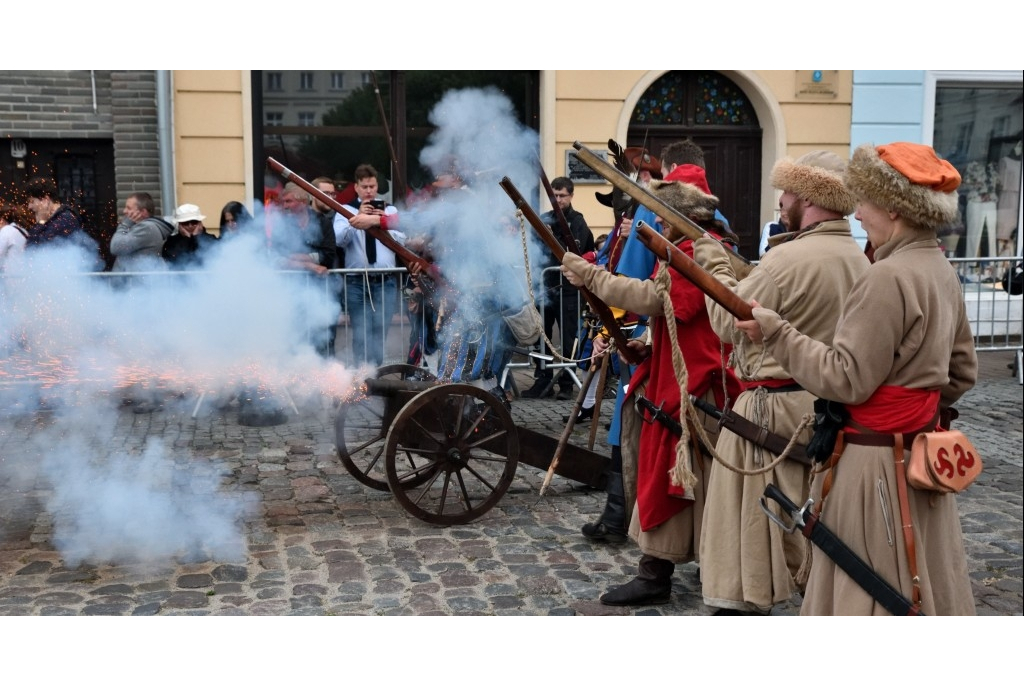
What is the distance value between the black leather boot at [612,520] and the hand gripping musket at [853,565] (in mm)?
1993

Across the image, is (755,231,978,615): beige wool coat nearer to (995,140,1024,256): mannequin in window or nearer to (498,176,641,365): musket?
(498,176,641,365): musket

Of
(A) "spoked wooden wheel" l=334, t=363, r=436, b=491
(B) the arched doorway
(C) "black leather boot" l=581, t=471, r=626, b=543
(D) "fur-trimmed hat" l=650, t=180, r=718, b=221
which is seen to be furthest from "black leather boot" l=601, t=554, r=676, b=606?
(B) the arched doorway

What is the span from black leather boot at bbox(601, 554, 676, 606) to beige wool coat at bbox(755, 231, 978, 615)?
4.19ft

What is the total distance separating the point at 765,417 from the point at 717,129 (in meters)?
8.86

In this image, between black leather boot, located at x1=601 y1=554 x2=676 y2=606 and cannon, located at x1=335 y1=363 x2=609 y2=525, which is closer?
black leather boot, located at x1=601 y1=554 x2=676 y2=606

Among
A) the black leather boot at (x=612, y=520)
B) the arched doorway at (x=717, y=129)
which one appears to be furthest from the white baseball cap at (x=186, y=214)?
the arched doorway at (x=717, y=129)

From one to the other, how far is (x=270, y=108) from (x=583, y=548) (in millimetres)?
7426

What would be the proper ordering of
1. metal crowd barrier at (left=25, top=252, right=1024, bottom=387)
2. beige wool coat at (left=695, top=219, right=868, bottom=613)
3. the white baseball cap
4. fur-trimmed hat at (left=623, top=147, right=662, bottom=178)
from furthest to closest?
the white baseball cap → metal crowd barrier at (left=25, top=252, right=1024, bottom=387) → fur-trimmed hat at (left=623, top=147, right=662, bottom=178) → beige wool coat at (left=695, top=219, right=868, bottom=613)

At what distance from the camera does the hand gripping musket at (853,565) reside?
3076mm

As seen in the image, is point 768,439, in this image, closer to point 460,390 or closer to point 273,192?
point 460,390

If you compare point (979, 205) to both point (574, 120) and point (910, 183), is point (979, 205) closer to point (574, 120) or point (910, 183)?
point (574, 120)

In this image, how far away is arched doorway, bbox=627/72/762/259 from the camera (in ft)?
39.8

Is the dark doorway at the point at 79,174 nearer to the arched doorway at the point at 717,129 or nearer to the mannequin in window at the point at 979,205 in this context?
the arched doorway at the point at 717,129
